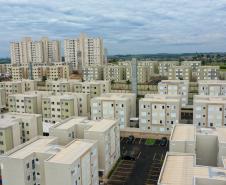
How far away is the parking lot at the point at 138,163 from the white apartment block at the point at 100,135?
1.38 meters

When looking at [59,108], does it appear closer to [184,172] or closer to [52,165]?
[52,165]

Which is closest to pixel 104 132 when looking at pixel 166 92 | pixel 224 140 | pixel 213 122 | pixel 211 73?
pixel 224 140

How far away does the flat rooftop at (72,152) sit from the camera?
2478 cm

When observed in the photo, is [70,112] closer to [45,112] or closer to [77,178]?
[45,112]

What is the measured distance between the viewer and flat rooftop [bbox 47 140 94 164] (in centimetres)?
2478

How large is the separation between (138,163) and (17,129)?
16.1 m

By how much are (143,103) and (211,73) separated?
145 ft

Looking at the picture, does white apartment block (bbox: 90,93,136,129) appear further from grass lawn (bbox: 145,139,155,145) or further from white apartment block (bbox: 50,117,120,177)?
white apartment block (bbox: 50,117,120,177)

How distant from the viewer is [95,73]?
324ft

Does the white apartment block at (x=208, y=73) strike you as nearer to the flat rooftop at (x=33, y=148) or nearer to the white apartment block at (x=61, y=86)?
the white apartment block at (x=61, y=86)

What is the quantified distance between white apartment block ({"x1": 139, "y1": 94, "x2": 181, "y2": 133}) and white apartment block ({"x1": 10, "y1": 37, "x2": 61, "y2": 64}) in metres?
95.8

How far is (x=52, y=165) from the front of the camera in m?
24.4

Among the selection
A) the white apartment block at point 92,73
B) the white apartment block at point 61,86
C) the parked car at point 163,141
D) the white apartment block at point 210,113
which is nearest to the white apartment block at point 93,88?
the white apartment block at point 61,86

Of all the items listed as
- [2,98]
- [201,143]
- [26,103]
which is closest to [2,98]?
[2,98]
